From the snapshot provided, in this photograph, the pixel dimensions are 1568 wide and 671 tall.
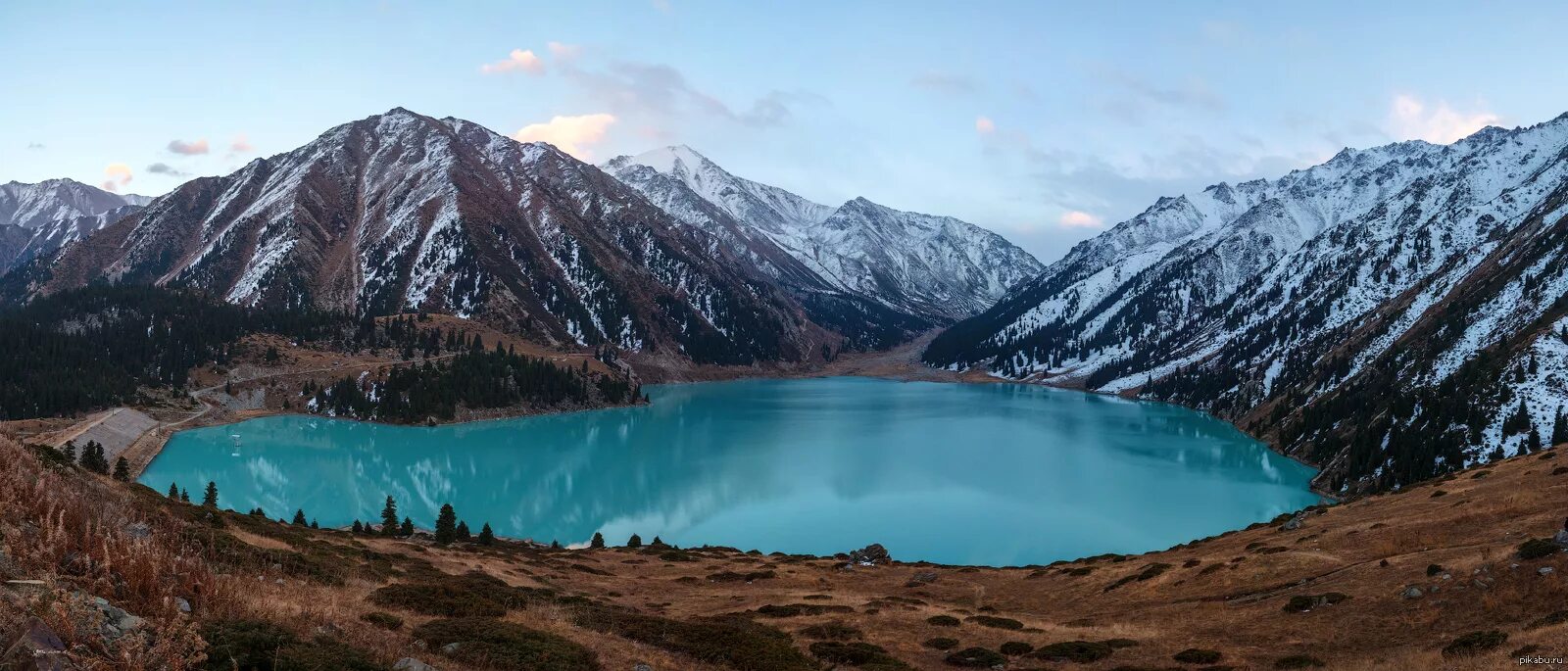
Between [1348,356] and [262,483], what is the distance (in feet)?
644

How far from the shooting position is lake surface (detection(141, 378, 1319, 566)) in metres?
80.8

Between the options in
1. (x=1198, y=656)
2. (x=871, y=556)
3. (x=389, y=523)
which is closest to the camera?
(x=1198, y=656)

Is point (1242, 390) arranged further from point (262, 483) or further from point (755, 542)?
point (262, 483)

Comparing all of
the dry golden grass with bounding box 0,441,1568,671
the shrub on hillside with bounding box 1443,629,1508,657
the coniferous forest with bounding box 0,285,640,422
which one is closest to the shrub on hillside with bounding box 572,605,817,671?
the dry golden grass with bounding box 0,441,1568,671

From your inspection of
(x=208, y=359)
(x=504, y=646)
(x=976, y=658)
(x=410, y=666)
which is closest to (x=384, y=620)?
(x=504, y=646)

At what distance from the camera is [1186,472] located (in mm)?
117125

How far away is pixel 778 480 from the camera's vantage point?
106375 mm

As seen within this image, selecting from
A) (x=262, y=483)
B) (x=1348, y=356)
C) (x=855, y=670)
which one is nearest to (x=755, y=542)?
(x=855, y=670)

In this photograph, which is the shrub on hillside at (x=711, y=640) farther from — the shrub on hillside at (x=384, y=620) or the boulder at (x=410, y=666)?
the boulder at (x=410, y=666)

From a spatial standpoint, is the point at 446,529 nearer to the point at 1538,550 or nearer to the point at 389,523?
the point at 389,523

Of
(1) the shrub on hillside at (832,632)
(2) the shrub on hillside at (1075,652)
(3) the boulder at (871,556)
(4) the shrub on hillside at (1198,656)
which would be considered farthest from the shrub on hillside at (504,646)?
(3) the boulder at (871,556)

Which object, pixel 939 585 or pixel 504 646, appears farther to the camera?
pixel 939 585

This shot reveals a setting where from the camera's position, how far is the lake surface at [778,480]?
8081 cm

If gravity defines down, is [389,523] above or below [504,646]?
below
